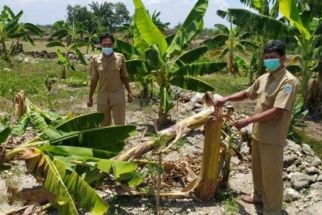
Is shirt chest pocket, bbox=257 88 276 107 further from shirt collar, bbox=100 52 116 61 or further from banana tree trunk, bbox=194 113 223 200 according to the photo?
shirt collar, bbox=100 52 116 61

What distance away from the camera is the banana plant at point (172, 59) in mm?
8156

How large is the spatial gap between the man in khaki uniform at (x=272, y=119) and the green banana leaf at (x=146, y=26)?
3280 mm

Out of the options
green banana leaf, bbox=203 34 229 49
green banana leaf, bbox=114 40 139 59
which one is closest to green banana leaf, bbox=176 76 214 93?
green banana leaf, bbox=114 40 139 59

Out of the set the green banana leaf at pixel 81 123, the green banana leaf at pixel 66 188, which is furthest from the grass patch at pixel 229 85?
the green banana leaf at pixel 66 188

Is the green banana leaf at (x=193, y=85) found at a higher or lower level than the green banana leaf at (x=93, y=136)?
higher

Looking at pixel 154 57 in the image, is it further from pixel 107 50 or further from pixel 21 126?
pixel 21 126

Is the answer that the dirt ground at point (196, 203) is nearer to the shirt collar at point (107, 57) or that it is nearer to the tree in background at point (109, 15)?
the shirt collar at point (107, 57)

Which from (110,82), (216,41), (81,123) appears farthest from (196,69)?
(216,41)

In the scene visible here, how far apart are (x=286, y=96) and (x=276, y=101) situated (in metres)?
0.11

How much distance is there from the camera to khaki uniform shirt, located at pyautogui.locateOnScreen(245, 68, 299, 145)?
4629 millimetres

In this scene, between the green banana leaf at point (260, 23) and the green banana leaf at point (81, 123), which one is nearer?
the green banana leaf at point (81, 123)

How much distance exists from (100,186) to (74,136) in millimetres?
1018

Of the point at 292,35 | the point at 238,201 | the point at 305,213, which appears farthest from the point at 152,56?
the point at 292,35

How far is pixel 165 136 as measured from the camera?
17.0 feet
